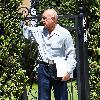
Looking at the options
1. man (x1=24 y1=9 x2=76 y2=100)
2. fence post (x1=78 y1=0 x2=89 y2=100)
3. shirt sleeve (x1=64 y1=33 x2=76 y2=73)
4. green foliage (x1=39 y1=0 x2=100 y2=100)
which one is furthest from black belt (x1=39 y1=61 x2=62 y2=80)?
green foliage (x1=39 y1=0 x2=100 y2=100)

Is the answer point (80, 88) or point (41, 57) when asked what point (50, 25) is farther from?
point (80, 88)

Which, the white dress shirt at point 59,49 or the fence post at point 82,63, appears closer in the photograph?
the white dress shirt at point 59,49

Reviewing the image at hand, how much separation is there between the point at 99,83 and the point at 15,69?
1349mm

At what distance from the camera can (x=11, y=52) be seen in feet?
19.6

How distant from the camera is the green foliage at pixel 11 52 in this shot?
231 inches

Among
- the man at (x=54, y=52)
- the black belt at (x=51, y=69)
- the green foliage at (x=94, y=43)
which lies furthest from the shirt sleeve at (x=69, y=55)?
the green foliage at (x=94, y=43)

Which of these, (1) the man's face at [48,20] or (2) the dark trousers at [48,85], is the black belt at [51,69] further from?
(1) the man's face at [48,20]

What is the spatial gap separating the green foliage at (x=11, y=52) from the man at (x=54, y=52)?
0.92 ft

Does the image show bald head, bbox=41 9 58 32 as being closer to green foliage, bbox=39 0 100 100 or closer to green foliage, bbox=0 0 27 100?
green foliage, bbox=0 0 27 100

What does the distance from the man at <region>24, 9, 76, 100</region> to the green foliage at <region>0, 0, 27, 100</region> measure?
28cm

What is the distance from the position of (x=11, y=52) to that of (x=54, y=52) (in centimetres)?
63

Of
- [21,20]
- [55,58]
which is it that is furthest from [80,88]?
[21,20]

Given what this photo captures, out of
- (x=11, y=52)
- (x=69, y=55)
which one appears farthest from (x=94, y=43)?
(x=11, y=52)

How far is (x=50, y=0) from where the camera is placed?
10617 millimetres
